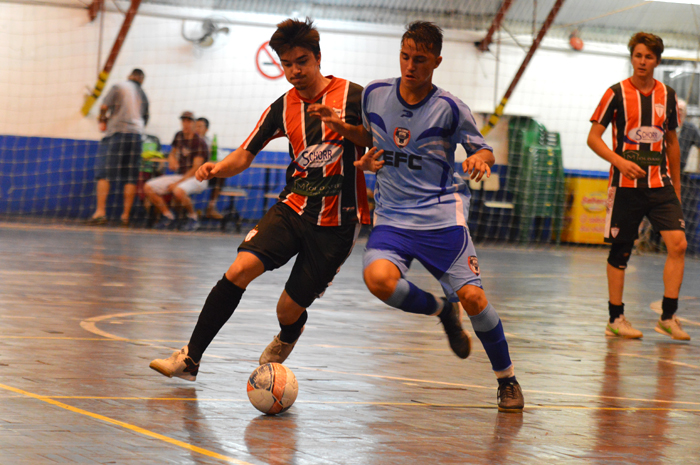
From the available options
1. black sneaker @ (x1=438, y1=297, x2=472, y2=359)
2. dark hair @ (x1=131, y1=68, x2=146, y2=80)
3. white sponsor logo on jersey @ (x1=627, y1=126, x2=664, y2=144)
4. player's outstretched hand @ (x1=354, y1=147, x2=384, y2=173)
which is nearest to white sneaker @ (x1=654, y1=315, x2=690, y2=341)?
white sponsor logo on jersey @ (x1=627, y1=126, x2=664, y2=144)

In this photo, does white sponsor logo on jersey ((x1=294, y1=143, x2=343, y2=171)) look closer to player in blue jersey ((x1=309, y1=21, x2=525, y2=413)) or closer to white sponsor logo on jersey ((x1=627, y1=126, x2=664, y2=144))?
player in blue jersey ((x1=309, y1=21, x2=525, y2=413))

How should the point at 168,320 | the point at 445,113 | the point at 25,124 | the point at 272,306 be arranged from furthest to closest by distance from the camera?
1. the point at 25,124
2. the point at 272,306
3. the point at 168,320
4. the point at 445,113

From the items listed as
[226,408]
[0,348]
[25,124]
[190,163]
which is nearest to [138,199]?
[190,163]

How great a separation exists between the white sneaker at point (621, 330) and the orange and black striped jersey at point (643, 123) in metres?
1.02

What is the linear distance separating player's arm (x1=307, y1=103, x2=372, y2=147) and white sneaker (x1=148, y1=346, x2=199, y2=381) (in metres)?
1.25

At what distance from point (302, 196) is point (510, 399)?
1.42m

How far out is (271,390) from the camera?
154 inches

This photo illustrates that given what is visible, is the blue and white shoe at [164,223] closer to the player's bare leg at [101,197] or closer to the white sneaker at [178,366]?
the player's bare leg at [101,197]

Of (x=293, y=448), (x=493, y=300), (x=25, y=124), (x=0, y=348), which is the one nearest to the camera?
(x=293, y=448)

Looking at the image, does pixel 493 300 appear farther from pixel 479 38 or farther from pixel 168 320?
pixel 479 38

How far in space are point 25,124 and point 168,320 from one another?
12517 millimetres

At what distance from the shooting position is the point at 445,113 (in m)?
4.52

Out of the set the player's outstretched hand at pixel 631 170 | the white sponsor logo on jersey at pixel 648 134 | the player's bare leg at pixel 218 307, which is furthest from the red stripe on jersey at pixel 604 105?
the player's bare leg at pixel 218 307

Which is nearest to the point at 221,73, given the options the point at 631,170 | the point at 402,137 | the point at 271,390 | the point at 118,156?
the point at 118,156
